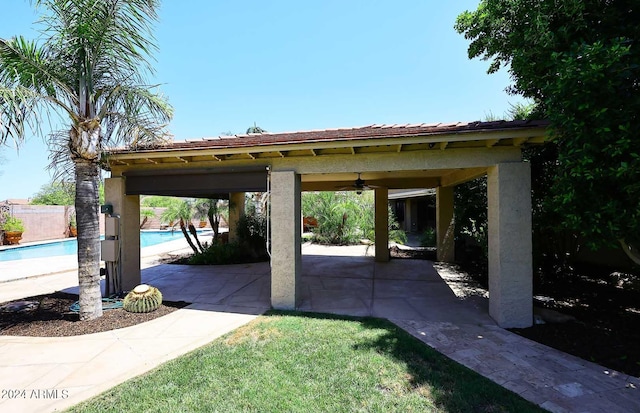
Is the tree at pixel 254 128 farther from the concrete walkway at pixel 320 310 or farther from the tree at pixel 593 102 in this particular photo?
the tree at pixel 593 102

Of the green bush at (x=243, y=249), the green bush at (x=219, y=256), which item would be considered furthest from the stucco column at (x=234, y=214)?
the green bush at (x=219, y=256)

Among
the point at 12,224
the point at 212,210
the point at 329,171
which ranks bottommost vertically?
the point at 12,224

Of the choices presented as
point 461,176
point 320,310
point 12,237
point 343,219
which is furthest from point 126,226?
point 12,237

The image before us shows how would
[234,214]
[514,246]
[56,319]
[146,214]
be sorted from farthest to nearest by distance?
1. [146,214]
2. [234,214]
3. [56,319]
4. [514,246]

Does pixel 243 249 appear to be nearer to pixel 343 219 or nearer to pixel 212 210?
pixel 212 210

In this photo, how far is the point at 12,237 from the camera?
2027cm

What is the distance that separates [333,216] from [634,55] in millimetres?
16397

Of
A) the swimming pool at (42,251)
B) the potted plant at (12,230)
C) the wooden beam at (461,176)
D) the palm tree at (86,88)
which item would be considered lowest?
the swimming pool at (42,251)

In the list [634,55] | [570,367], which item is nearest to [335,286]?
[570,367]

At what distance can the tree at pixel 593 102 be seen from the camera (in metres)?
3.64

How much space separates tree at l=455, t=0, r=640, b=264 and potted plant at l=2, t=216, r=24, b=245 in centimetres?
3032

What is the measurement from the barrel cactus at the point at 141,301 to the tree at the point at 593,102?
8431 millimetres

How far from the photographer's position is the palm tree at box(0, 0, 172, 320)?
525 centimetres

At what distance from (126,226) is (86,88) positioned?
3.77 meters
